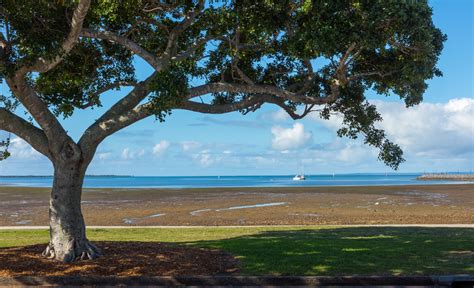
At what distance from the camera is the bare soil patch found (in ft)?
34.6

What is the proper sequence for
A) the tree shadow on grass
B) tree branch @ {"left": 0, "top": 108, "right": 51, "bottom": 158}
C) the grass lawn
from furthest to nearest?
tree branch @ {"left": 0, "top": 108, "right": 51, "bottom": 158}
the grass lawn
the tree shadow on grass

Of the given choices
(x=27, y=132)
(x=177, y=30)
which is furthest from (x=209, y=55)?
(x=27, y=132)

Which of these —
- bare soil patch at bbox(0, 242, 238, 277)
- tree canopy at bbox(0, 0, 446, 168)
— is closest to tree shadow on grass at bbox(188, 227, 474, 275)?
bare soil patch at bbox(0, 242, 238, 277)

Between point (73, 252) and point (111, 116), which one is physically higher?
point (111, 116)

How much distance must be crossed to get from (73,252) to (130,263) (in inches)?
59.0

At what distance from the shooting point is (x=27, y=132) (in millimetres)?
12211

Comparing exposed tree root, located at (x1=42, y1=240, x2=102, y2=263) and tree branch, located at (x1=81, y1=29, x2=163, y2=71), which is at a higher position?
tree branch, located at (x1=81, y1=29, x2=163, y2=71)

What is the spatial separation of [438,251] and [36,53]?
35.8ft

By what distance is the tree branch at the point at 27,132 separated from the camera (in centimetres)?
1208

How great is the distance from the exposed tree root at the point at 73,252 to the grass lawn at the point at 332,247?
3.48 meters

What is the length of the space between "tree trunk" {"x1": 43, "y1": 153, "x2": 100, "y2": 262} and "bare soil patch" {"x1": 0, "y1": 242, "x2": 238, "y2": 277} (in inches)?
14.0

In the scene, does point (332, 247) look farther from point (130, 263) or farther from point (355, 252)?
point (130, 263)

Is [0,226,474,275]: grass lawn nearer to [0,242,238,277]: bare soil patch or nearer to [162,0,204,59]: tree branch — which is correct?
[0,242,238,277]: bare soil patch

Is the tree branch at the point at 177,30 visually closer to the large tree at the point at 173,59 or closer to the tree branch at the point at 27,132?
the large tree at the point at 173,59
